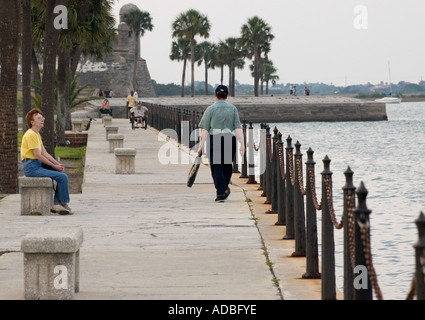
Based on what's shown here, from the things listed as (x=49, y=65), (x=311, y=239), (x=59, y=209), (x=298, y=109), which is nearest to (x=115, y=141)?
(x=49, y=65)

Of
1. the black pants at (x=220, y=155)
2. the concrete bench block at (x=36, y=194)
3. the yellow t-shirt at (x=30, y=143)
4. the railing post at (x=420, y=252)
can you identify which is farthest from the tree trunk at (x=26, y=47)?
the railing post at (x=420, y=252)

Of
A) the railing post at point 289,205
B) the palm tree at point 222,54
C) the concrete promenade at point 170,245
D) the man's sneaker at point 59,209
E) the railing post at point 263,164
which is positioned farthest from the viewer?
the palm tree at point 222,54

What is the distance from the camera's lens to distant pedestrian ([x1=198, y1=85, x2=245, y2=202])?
1451 cm

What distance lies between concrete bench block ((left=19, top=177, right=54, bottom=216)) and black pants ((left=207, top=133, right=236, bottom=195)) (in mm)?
2573

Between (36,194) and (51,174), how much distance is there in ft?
1.13

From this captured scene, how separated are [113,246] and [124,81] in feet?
416

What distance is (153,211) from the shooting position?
13.8 m

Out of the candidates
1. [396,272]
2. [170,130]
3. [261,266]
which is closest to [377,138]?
[170,130]

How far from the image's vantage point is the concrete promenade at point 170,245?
26.9 ft

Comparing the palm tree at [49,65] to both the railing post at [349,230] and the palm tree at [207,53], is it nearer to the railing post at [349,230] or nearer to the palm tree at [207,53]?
the railing post at [349,230]

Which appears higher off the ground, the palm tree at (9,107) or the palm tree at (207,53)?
the palm tree at (207,53)

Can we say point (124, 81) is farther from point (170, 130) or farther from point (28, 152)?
point (28, 152)

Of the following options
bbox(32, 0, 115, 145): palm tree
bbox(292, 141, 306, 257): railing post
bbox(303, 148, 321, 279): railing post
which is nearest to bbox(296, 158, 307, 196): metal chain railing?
bbox(292, 141, 306, 257): railing post

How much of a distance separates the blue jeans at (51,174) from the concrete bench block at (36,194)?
0.08 metres
